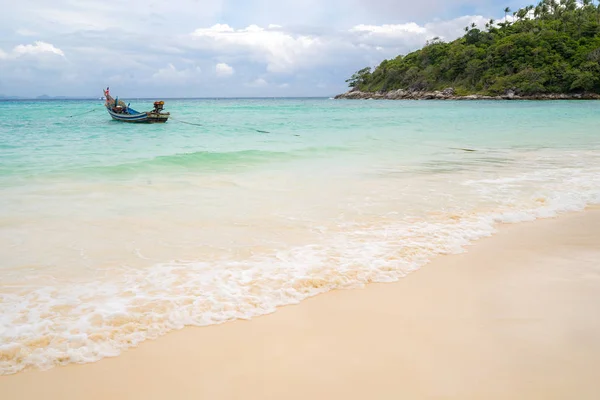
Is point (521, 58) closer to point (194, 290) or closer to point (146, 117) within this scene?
point (146, 117)

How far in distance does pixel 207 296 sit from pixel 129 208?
142 inches

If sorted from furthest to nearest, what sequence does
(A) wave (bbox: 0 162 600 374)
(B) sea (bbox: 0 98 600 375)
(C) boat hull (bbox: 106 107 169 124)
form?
(C) boat hull (bbox: 106 107 169 124), (B) sea (bbox: 0 98 600 375), (A) wave (bbox: 0 162 600 374)

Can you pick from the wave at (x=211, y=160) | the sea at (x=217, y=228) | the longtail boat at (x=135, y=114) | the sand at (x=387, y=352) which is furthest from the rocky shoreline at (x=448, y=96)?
the sand at (x=387, y=352)

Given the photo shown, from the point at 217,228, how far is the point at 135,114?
72.3ft

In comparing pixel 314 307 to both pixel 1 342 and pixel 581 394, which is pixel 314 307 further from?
pixel 1 342

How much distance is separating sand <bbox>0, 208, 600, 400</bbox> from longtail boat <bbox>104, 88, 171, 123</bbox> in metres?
22.8

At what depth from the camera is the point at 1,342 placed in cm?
280

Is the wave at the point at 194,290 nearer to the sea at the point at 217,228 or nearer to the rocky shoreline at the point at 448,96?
the sea at the point at 217,228

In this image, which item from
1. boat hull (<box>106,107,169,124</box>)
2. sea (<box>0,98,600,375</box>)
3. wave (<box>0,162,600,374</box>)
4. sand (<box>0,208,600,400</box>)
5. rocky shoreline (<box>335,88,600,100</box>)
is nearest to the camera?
sand (<box>0,208,600,400</box>)

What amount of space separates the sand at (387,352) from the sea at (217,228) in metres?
0.20

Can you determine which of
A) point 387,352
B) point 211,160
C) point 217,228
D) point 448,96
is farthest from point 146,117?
point 448,96

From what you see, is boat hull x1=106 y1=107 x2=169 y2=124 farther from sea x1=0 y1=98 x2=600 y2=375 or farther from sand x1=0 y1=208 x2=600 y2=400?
sand x1=0 y1=208 x2=600 y2=400

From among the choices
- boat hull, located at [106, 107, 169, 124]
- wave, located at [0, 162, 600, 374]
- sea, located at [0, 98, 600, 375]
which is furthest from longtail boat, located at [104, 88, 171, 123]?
wave, located at [0, 162, 600, 374]

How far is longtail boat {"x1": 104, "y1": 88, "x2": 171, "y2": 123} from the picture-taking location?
24.5 meters
